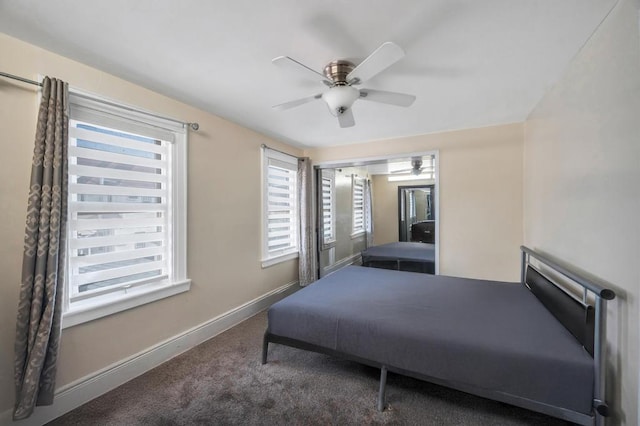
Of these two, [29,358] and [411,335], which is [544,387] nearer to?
[411,335]

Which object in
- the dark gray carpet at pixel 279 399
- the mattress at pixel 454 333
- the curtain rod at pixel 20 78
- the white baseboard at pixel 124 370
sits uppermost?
the curtain rod at pixel 20 78

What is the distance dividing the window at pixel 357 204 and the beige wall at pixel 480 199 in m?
2.23

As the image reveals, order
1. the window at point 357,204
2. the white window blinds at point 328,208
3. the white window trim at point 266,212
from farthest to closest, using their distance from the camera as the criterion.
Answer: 1. the window at point 357,204
2. the white window blinds at point 328,208
3. the white window trim at point 266,212

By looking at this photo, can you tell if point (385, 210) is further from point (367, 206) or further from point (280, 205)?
point (280, 205)

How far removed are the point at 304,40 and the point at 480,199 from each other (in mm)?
2701

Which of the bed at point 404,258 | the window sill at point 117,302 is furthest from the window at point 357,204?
the window sill at point 117,302

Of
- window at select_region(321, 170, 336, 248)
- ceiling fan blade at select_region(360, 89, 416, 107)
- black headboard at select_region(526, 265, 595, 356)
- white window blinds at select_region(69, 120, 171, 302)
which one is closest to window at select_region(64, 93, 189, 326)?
white window blinds at select_region(69, 120, 171, 302)

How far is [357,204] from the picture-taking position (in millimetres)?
5789

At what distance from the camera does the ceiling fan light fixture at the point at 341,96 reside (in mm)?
1778

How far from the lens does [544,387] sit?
1359 millimetres

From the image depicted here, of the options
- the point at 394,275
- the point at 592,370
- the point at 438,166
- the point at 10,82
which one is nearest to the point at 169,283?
the point at 10,82

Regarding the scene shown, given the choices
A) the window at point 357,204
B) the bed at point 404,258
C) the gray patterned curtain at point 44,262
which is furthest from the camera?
the window at point 357,204

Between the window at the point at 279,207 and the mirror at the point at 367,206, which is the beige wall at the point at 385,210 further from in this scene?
the window at the point at 279,207

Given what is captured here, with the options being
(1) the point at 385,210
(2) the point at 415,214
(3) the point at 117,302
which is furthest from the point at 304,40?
(1) the point at 385,210
